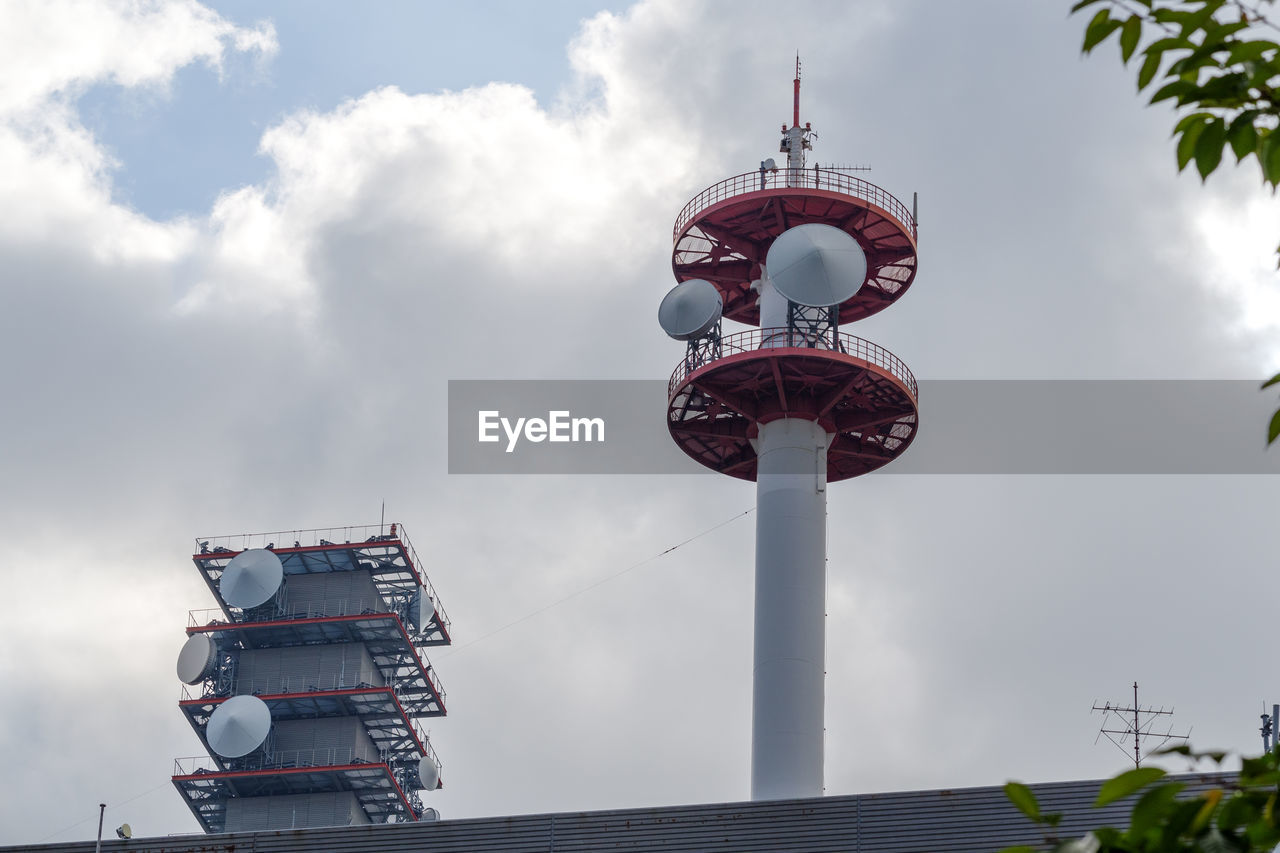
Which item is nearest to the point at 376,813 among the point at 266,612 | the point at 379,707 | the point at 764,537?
the point at 379,707

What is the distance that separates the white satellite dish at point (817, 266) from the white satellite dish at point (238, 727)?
1561 inches

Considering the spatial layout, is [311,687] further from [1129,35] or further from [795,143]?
[1129,35]

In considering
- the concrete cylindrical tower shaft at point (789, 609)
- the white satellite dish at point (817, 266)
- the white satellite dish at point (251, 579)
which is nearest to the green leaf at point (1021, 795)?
the concrete cylindrical tower shaft at point (789, 609)

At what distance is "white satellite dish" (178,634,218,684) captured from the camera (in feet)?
291

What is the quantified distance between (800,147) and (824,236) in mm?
7381

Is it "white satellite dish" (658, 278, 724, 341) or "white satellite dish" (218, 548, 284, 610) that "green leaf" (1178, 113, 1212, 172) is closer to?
"white satellite dish" (658, 278, 724, 341)

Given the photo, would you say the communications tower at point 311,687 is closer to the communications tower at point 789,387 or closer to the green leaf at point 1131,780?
the communications tower at point 789,387

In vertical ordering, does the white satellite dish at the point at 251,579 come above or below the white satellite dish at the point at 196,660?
above

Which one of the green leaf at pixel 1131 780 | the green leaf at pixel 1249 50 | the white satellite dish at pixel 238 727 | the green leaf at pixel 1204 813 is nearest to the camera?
the green leaf at pixel 1131 780

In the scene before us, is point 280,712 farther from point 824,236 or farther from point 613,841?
point 613,841

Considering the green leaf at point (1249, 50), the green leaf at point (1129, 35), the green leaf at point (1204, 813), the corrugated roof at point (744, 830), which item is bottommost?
the green leaf at point (1204, 813)

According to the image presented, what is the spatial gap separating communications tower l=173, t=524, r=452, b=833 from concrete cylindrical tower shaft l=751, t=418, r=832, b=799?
37006 mm

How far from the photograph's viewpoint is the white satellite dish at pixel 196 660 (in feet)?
291

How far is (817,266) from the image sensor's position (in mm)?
56844
